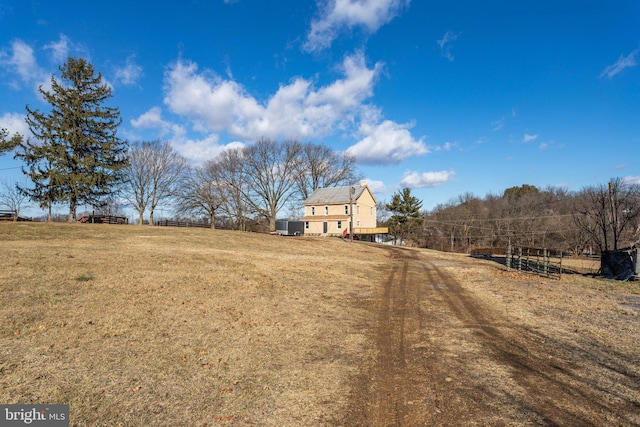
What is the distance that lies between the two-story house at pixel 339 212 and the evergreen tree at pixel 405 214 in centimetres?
571

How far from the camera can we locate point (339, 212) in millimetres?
51500

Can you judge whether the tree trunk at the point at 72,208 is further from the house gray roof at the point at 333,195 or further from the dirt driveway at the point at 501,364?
the dirt driveway at the point at 501,364

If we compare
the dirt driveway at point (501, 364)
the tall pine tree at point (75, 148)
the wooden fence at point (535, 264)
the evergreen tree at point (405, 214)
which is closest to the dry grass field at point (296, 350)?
the dirt driveway at point (501, 364)

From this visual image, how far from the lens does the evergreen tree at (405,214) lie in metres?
58.6

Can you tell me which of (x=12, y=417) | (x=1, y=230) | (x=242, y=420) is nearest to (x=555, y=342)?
(x=242, y=420)

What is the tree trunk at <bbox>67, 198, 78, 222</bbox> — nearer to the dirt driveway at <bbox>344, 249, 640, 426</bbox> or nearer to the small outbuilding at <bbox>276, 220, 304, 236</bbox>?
the small outbuilding at <bbox>276, 220, 304, 236</bbox>

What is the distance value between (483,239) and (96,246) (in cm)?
6049

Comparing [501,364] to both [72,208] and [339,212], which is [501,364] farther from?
[339,212]

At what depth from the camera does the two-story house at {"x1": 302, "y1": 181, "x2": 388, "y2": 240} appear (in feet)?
166

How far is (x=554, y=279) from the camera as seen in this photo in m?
17.9

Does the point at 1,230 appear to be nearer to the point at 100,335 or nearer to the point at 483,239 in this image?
the point at 100,335

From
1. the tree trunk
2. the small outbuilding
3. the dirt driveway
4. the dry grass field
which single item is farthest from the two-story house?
the dirt driveway

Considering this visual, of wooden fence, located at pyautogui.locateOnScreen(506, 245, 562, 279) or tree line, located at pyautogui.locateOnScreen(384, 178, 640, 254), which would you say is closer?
wooden fence, located at pyautogui.locateOnScreen(506, 245, 562, 279)

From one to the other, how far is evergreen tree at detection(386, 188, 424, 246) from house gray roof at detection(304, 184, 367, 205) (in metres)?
9.33
